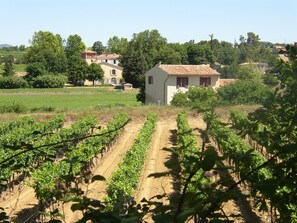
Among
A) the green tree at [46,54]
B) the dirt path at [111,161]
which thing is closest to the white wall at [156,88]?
the dirt path at [111,161]

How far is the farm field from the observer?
39.5 feet

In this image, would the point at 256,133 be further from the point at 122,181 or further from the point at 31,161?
the point at 31,161

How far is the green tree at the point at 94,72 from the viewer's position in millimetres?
86750

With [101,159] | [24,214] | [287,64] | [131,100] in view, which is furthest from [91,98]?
[287,64]

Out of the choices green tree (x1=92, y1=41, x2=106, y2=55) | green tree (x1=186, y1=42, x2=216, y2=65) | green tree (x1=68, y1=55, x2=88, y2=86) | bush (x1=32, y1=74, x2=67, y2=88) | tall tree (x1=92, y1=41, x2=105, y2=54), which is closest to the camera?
bush (x1=32, y1=74, x2=67, y2=88)

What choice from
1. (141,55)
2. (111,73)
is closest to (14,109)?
(141,55)

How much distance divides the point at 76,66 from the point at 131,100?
28983 millimetres

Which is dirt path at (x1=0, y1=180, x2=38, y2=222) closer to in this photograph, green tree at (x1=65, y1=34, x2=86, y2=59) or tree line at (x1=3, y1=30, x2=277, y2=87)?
tree line at (x1=3, y1=30, x2=277, y2=87)

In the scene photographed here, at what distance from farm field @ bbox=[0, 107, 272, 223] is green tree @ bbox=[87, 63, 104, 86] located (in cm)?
5638

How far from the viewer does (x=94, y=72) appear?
8744 centimetres

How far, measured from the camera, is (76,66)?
85750 mm

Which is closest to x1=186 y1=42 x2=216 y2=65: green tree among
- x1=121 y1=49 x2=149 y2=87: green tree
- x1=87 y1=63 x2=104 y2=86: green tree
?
x1=121 y1=49 x2=149 y2=87: green tree

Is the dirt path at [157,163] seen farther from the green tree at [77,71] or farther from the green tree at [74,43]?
the green tree at [74,43]

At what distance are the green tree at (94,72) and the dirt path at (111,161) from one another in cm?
5734
